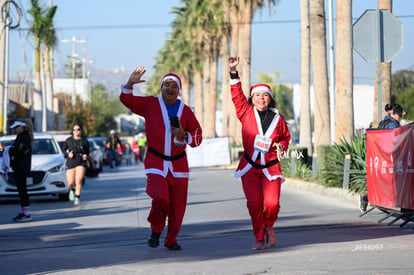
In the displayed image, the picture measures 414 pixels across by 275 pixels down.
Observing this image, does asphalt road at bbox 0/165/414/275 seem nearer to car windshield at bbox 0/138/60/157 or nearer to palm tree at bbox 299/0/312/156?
car windshield at bbox 0/138/60/157

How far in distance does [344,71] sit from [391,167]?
9.73m

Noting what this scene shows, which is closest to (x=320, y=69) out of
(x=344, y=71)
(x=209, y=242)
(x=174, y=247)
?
(x=344, y=71)

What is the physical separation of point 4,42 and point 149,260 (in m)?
20.7

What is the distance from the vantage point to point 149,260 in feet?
29.4

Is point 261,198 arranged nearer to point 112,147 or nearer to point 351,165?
point 351,165

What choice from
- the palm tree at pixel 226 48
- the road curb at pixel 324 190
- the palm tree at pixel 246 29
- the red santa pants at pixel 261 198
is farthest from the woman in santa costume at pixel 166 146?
the palm tree at pixel 226 48

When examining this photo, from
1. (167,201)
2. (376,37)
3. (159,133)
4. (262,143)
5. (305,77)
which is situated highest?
(305,77)

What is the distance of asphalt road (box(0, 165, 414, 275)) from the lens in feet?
27.4

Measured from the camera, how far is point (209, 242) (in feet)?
34.9

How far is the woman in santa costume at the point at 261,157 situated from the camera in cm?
980

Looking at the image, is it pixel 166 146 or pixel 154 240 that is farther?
pixel 154 240

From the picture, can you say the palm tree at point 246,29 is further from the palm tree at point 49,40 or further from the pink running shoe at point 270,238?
the pink running shoe at point 270,238

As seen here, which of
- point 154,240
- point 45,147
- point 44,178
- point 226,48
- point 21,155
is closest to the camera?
point 154,240

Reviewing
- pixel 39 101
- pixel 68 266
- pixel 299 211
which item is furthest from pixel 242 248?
pixel 39 101
